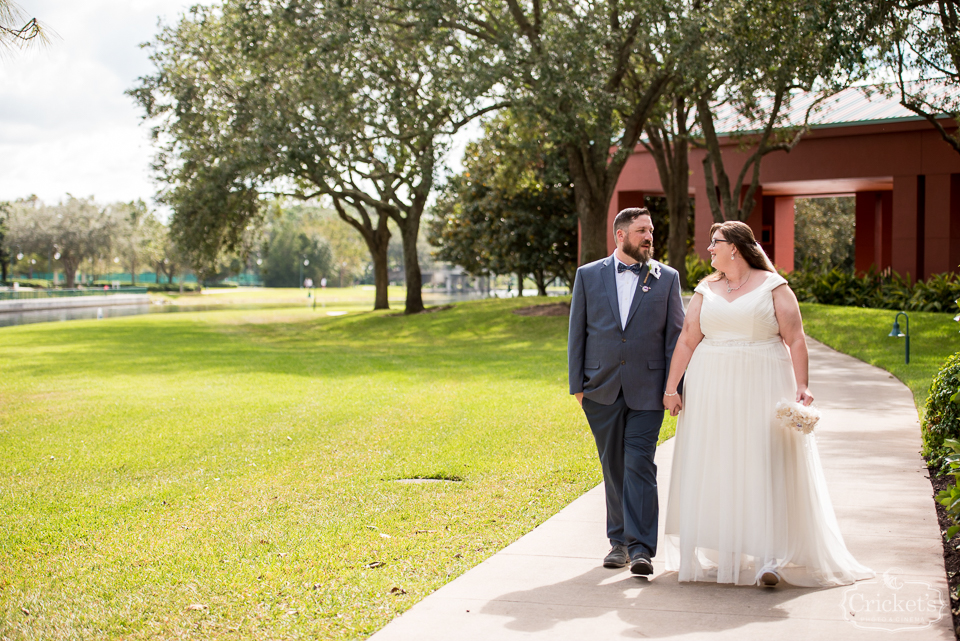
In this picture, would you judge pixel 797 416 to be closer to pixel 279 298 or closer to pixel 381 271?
pixel 381 271

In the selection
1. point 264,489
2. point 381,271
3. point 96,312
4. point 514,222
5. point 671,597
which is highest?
point 514,222

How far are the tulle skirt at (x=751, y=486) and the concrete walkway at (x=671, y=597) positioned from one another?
138mm

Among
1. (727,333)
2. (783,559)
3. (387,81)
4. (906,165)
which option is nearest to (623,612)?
(783,559)

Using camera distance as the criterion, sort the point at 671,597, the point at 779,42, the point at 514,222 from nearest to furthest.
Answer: the point at 671,597 → the point at 779,42 → the point at 514,222

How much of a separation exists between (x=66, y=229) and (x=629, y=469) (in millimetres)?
90891

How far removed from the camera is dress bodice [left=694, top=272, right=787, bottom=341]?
14.8 feet

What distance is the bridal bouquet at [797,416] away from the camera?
4.33 m

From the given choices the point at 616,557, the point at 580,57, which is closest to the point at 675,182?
the point at 580,57

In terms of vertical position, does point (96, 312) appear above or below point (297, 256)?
below

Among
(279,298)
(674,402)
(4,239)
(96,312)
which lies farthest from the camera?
(4,239)

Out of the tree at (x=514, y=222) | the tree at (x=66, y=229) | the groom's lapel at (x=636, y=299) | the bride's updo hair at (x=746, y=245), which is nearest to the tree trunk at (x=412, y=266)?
the tree at (x=514, y=222)

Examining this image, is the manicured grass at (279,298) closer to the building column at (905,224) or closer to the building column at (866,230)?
the building column at (866,230)

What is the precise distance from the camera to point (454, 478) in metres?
7.44

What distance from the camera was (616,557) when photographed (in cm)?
481
